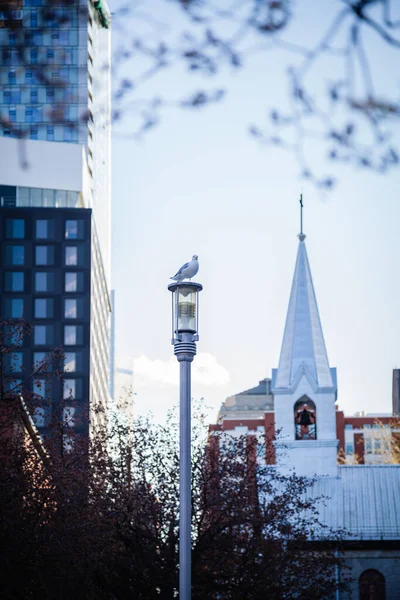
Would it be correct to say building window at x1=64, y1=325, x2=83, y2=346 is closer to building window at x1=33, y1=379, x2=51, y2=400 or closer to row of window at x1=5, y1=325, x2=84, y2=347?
row of window at x1=5, y1=325, x2=84, y2=347

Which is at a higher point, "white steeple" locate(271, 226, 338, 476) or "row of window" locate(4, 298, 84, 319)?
"row of window" locate(4, 298, 84, 319)

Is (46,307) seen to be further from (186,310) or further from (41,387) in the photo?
(186,310)

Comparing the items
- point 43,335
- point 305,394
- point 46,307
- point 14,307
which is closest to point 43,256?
point 46,307

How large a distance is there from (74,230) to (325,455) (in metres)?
49.3

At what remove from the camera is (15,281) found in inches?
3755

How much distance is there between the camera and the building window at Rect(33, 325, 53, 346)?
93.7 m

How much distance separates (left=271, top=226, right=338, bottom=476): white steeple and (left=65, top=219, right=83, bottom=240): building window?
45718mm

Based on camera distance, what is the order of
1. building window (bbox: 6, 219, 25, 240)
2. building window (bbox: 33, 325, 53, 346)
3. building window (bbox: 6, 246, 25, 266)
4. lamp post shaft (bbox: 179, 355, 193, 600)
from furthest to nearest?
building window (bbox: 6, 219, 25, 240), building window (bbox: 6, 246, 25, 266), building window (bbox: 33, 325, 53, 346), lamp post shaft (bbox: 179, 355, 193, 600)

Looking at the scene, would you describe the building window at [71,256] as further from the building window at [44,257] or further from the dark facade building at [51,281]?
the building window at [44,257]

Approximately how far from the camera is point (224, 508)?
1242 inches

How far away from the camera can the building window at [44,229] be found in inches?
3809

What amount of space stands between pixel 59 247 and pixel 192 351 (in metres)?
82.1

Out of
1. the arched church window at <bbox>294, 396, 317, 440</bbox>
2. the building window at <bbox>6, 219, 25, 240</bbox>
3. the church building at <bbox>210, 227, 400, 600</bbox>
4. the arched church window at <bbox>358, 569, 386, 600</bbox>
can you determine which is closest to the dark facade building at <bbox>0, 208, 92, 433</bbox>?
the building window at <bbox>6, 219, 25, 240</bbox>

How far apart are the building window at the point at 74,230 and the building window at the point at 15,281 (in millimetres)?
5710
